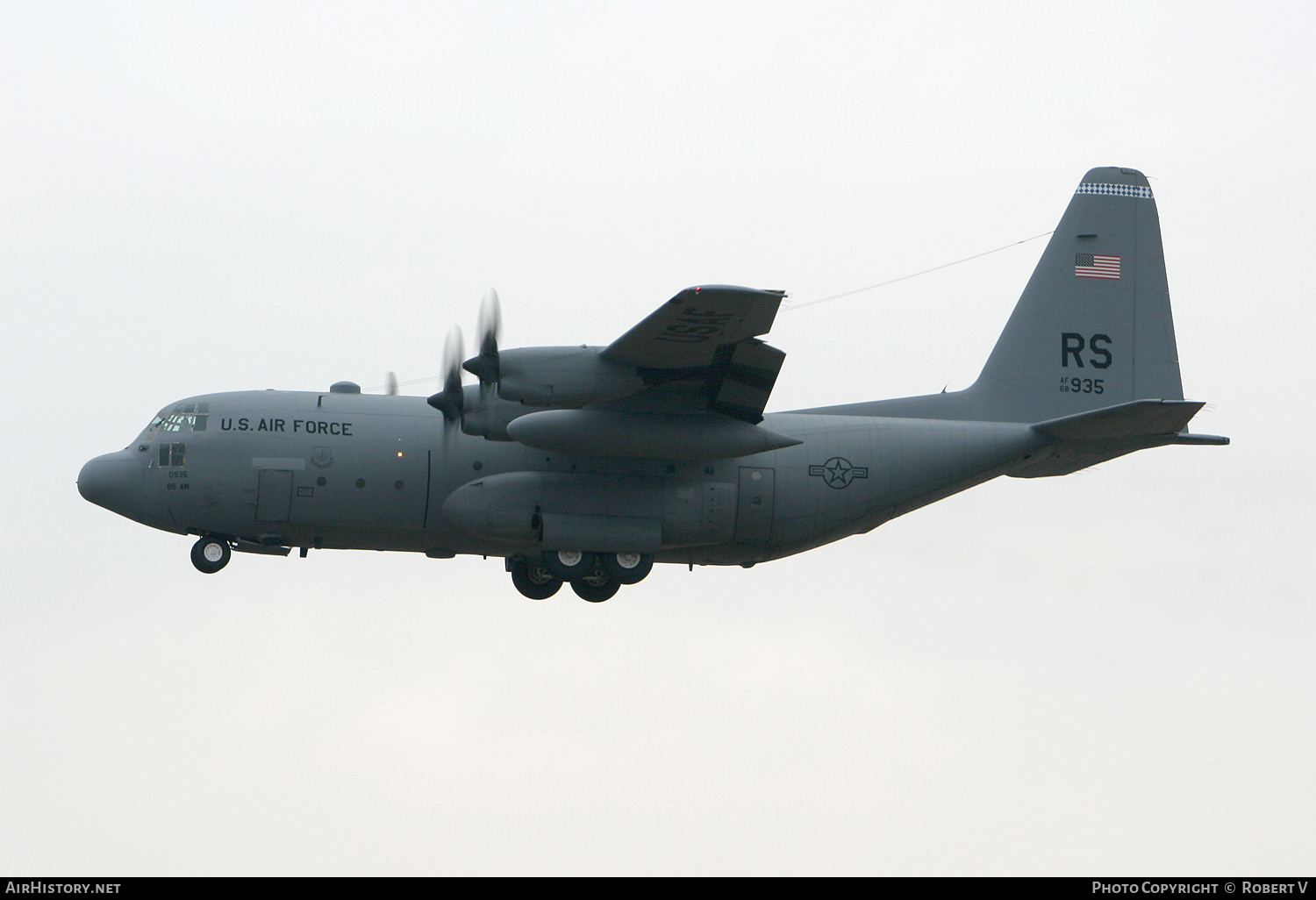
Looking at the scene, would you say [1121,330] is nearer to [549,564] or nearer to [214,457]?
[549,564]

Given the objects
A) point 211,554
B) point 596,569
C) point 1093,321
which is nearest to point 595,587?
point 596,569

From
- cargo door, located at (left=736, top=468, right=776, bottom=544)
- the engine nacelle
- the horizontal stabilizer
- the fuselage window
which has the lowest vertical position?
cargo door, located at (left=736, top=468, right=776, bottom=544)

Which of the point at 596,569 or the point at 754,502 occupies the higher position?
the point at 754,502

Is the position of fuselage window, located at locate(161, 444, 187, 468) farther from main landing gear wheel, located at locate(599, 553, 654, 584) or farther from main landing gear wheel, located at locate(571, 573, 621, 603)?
main landing gear wheel, located at locate(599, 553, 654, 584)

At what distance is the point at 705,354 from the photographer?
19938 millimetres

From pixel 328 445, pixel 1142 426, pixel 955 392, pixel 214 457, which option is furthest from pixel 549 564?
pixel 1142 426

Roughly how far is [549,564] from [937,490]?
587 centimetres

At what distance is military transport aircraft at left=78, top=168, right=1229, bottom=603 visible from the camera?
20625 mm

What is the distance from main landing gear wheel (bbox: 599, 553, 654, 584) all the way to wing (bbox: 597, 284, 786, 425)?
7.63ft

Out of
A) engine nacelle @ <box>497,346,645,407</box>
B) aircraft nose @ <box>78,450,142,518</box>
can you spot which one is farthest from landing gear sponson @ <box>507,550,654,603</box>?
aircraft nose @ <box>78,450,142,518</box>

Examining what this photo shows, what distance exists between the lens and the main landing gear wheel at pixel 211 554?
71.8 ft

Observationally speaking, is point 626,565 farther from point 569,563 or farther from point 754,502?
point 754,502

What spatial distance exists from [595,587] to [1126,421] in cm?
795
